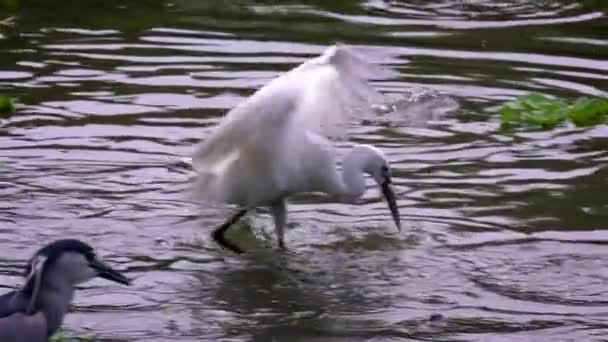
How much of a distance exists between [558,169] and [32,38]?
480 centimetres

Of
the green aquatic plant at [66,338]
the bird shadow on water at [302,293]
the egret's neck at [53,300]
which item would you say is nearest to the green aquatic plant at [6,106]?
the bird shadow on water at [302,293]

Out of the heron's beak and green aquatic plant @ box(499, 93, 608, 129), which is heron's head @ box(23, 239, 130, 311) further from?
green aquatic plant @ box(499, 93, 608, 129)

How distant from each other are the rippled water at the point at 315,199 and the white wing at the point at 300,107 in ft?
0.85

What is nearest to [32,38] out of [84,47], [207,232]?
[84,47]

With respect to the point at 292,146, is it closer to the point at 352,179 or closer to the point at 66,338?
the point at 352,179

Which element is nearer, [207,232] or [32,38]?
[207,232]

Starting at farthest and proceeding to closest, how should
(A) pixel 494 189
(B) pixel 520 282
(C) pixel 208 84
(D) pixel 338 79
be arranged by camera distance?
(C) pixel 208 84
(A) pixel 494 189
(D) pixel 338 79
(B) pixel 520 282

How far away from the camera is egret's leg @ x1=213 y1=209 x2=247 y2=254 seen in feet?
27.2

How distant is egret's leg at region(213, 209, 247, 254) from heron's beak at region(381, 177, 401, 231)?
0.74m

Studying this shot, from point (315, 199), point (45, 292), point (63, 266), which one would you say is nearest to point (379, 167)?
point (315, 199)

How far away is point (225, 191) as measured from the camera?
27.2 ft

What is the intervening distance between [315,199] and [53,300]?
10.9 ft

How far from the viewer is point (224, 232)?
844 centimetres

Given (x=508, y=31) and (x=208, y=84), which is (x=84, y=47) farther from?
Result: (x=508, y=31)
